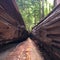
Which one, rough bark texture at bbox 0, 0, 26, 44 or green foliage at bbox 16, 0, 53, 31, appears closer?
rough bark texture at bbox 0, 0, 26, 44

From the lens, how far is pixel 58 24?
112 inches

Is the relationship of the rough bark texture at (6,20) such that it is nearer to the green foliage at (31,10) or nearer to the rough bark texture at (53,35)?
the rough bark texture at (53,35)

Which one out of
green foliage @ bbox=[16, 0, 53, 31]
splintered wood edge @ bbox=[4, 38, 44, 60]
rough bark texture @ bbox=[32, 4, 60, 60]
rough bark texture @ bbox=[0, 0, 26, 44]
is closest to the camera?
rough bark texture @ bbox=[32, 4, 60, 60]

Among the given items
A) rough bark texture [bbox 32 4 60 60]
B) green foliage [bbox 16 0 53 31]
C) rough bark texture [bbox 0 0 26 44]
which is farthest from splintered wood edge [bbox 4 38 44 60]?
green foliage [bbox 16 0 53 31]

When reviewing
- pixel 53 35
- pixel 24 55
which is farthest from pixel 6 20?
pixel 53 35

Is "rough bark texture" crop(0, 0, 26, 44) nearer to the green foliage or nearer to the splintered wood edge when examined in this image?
the splintered wood edge

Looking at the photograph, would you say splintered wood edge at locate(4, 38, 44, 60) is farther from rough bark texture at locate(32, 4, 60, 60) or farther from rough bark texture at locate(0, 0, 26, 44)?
rough bark texture at locate(0, 0, 26, 44)

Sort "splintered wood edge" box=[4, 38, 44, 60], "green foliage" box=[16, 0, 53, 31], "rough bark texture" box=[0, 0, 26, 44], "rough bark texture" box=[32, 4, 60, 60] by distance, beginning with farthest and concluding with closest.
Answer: "green foliage" box=[16, 0, 53, 31]
"rough bark texture" box=[0, 0, 26, 44]
"splintered wood edge" box=[4, 38, 44, 60]
"rough bark texture" box=[32, 4, 60, 60]

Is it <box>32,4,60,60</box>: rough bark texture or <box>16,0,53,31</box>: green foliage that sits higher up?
<box>16,0,53,31</box>: green foliage

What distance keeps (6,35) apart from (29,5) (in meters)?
13.5

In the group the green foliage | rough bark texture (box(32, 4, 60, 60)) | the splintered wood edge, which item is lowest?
the splintered wood edge

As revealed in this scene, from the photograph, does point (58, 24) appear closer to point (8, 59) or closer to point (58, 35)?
point (58, 35)

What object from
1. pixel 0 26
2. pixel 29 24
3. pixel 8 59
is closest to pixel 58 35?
pixel 8 59

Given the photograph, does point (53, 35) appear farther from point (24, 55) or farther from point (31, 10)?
point (31, 10)
